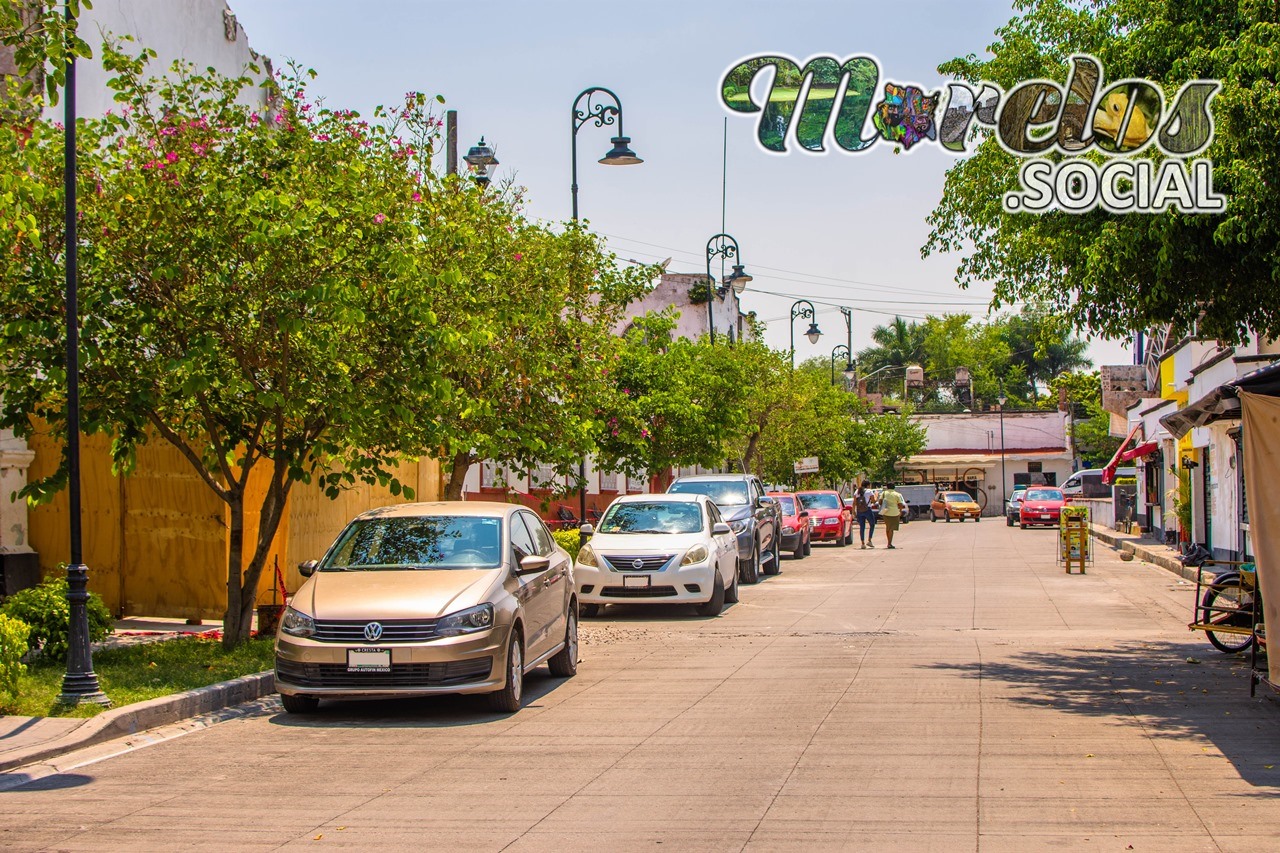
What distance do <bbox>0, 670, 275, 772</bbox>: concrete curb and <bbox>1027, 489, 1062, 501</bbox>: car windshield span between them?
47.0 metres

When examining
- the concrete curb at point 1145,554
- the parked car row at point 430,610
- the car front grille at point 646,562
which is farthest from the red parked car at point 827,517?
the parked car row at point 430,610

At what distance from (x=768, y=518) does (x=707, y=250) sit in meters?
13.0

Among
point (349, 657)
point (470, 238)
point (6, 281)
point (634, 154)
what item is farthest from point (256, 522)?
point (634, 154)

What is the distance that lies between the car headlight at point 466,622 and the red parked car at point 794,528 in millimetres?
23488

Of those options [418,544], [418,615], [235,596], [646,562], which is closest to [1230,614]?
[646,562]

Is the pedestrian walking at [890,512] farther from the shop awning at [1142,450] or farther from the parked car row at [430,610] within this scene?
the parked car row at [430,610]

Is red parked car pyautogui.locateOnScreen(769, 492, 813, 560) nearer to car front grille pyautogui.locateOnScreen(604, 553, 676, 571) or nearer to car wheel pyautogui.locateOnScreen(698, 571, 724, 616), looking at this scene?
car wheel pyautogui.locateOnScreen(698, 571, 724, 616)

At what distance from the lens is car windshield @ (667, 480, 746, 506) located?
26.1 meters

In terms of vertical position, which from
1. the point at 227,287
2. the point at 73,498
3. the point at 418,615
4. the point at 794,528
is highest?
the point at 227,287

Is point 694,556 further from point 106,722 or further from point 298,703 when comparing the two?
point 106,722

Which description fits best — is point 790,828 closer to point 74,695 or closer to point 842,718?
point 842,718

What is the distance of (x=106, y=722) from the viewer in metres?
9.74

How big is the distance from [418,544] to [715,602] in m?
7.95

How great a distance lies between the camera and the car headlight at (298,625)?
10.5 m
